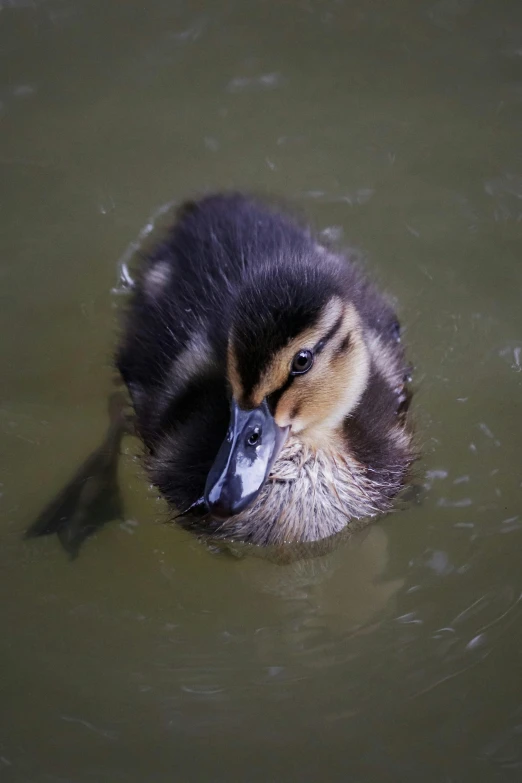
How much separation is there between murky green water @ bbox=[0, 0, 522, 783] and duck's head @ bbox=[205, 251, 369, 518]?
59cm

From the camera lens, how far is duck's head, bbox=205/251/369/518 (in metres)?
2.32

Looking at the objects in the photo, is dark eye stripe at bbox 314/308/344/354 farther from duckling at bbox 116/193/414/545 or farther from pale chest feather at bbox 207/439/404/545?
pale chest feather at bbox 207/439/404/545

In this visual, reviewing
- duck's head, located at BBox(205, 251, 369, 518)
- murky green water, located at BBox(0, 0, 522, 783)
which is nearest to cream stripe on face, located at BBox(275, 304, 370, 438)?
duck's head, located at BBox(205, 251, 369, 518)

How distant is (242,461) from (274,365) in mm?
236

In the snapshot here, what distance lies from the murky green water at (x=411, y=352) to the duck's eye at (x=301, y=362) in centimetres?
70

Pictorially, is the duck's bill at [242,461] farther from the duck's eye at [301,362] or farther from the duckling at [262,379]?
the duck's eye at [301,362]

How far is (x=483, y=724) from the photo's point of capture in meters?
2.55

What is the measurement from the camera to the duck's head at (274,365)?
91.5 inches

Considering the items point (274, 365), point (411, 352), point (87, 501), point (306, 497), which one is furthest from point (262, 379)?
point (411, 352)

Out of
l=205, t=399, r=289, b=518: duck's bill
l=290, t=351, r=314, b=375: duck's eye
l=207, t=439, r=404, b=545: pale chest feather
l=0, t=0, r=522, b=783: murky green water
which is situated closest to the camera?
l=205, t=399, r=289, b=518: duck's bill

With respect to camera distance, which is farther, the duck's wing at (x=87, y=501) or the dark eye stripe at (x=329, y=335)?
the duck's wing at (x=87, y=501)

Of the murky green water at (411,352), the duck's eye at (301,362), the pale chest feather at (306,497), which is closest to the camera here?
the duck's eye at (301,362)

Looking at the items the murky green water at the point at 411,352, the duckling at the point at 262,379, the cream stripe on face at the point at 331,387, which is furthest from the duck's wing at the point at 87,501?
the cream stripe on face at the point at 331,387

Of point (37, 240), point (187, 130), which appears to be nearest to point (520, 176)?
point (187, 130)
